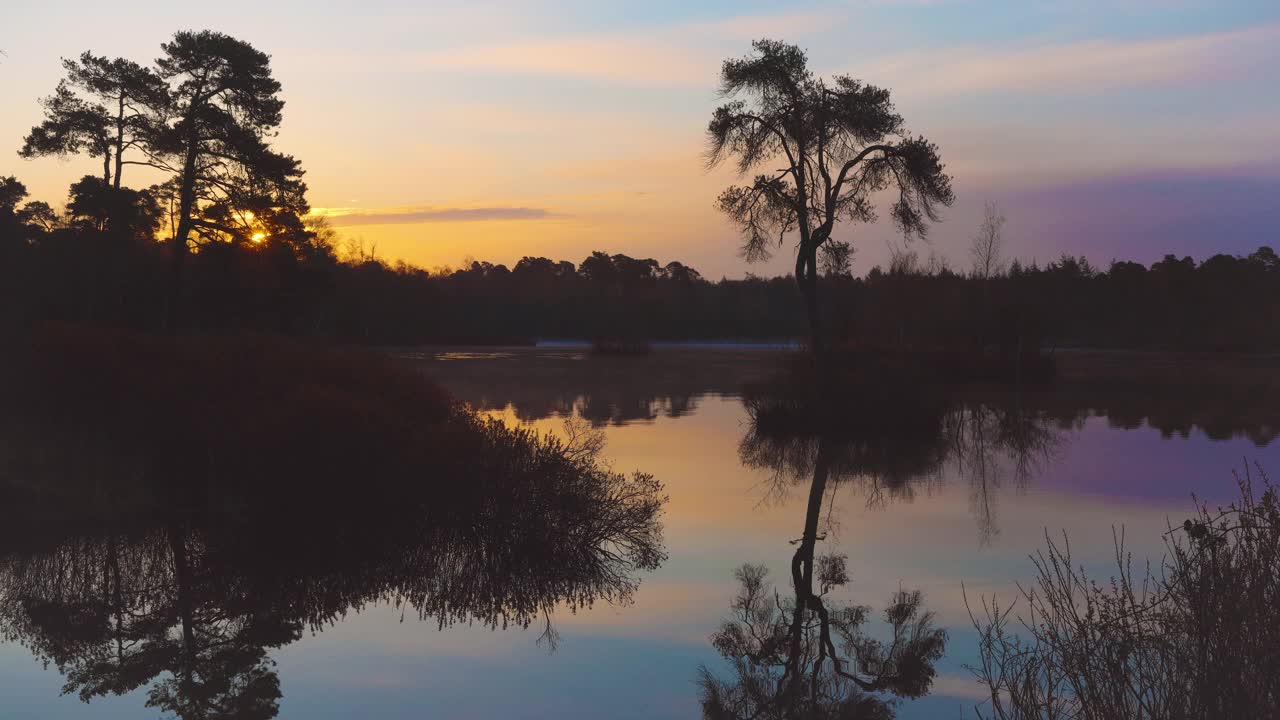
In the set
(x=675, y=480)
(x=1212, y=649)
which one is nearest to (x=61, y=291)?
(x=675, y=480)

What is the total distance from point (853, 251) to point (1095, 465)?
1012 cm

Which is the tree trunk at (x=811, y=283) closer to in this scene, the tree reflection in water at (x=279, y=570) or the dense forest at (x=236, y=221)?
the dense forest at (x=236, y=221)

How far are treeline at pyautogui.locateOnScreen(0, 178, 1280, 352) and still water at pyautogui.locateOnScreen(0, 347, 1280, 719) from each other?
12.8 metres

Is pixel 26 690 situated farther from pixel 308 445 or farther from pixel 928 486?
pixel 928 486

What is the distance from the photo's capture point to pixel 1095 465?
2242 centimetres

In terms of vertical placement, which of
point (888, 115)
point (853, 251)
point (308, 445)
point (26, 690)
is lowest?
point (26, 690)

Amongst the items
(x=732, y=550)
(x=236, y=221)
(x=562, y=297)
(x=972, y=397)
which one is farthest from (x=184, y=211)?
(x=562, y=297)

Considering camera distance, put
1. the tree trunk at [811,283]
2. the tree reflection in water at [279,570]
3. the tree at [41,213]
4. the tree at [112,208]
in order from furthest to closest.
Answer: the tree at [41,213], the tree at [112,208], the tree trunk at [811,283], the tree reflection in water at [279,570]

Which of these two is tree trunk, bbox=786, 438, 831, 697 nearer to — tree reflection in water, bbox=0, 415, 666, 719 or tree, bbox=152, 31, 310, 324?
tree reflection in water, bbox=0, 415, 666, 719

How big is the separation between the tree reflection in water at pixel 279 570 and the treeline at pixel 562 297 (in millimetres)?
13150

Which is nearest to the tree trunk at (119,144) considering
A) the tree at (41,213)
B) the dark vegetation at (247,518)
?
the dark vegetation at (247,518)

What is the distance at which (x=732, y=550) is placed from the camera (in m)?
14.1

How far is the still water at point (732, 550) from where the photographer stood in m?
8.52

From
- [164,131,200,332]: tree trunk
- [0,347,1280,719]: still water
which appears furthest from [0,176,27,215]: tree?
[0,347,1280,719]: still water
